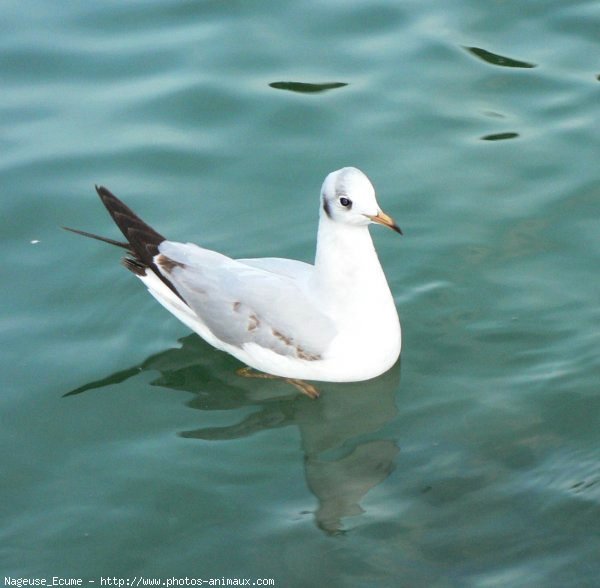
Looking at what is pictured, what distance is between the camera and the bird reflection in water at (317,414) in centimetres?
612

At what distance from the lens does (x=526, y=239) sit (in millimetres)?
7855

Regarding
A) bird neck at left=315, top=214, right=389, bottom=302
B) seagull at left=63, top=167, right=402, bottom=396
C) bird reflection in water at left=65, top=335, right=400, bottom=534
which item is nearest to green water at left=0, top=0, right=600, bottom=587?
bird reflection in water at left=65, top=335, right=400, bottom=534

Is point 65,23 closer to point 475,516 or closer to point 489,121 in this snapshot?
point 489,121

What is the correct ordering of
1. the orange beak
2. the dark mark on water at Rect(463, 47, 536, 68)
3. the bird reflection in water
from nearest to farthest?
the bird reflection in water
the orange beak
the dark mark on water at Rect(463, 47, 536, 68)

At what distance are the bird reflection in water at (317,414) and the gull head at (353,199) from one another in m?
1.03

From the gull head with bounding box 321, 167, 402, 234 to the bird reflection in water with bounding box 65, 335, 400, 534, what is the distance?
3.36ft

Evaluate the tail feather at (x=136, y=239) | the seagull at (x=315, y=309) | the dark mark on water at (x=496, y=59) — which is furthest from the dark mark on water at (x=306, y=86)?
the seagull at (x=315, y=309)

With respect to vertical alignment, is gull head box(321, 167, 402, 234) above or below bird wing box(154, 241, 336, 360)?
above

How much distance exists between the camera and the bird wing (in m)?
6.71

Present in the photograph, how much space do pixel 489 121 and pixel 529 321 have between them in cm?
246

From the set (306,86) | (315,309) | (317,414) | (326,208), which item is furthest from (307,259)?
(306,86)

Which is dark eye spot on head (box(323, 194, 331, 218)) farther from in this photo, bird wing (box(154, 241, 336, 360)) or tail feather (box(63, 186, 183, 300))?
tail feather (box(63, 186, 183, 300))

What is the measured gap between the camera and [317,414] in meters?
6.70

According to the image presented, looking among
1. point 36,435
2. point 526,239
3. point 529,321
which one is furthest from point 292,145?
point 36,435
